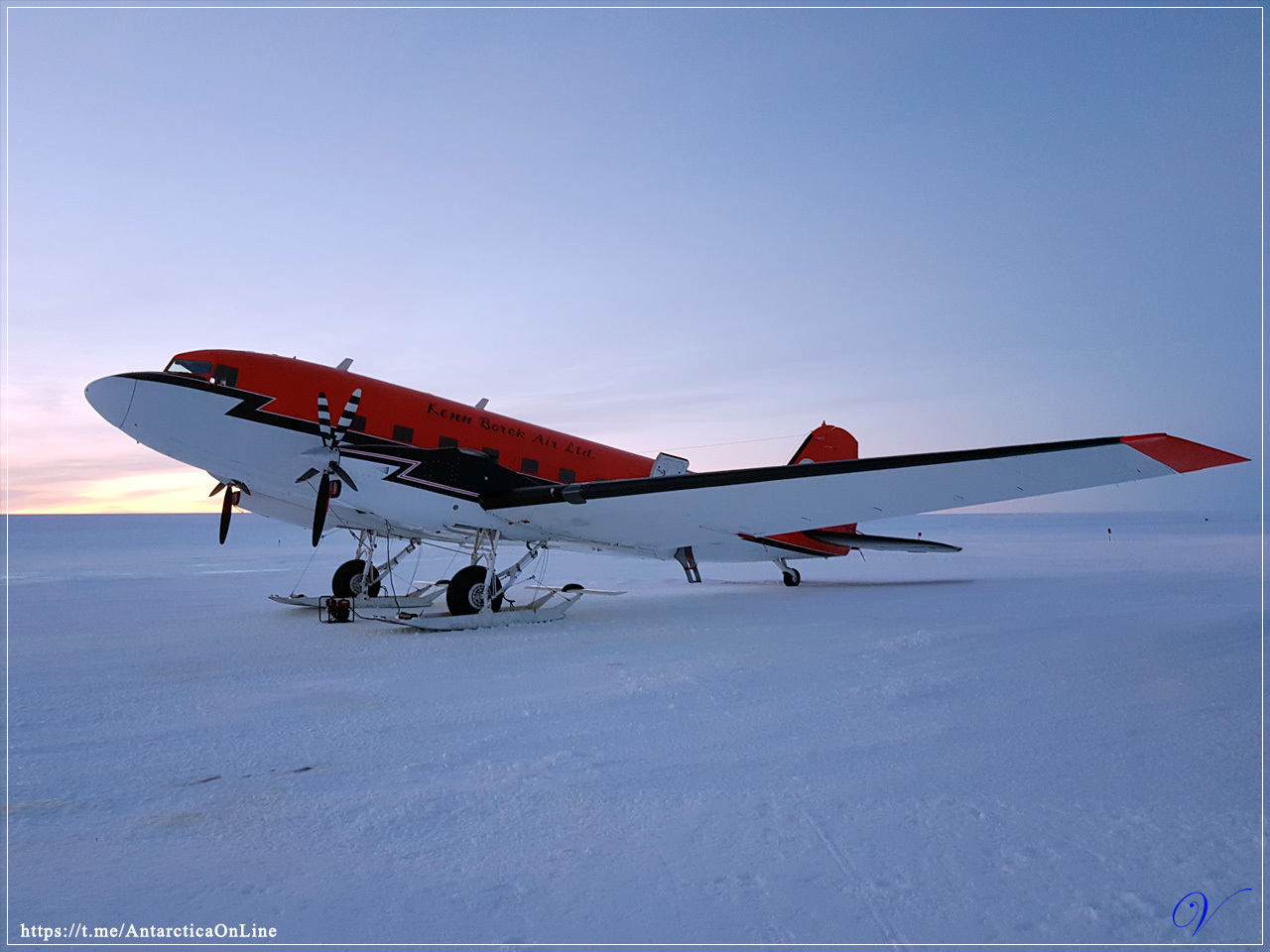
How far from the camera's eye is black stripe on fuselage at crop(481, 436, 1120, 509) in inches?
392

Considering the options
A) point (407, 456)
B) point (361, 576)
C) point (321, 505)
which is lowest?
point (361, 576)

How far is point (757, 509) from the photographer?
1257 centimetres

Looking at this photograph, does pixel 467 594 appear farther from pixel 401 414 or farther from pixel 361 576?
pixel 361 576

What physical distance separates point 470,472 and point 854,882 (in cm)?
1093

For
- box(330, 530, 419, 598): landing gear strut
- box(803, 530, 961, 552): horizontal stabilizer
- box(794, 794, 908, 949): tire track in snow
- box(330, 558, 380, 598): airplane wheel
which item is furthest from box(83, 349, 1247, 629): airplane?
box(794, 794, 908, 949): tire track in snow

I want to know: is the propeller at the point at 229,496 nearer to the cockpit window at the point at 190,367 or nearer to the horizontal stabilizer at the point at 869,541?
the cockpit window at the point at 190,367

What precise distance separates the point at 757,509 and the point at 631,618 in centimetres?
315

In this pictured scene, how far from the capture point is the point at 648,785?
4.84m

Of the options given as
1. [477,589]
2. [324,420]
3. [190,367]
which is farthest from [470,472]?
[190,367]

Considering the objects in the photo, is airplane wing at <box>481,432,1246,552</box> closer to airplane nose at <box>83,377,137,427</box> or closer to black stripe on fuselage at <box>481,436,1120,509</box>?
black stripe on fuselage at <box>481,436,1120,509</box>

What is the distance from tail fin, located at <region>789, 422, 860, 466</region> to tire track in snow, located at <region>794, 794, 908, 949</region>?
16.8m

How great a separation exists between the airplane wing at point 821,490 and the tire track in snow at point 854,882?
7.34 m

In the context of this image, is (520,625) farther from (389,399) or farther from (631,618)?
(389,399)

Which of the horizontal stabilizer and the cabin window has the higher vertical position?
the cabin window
